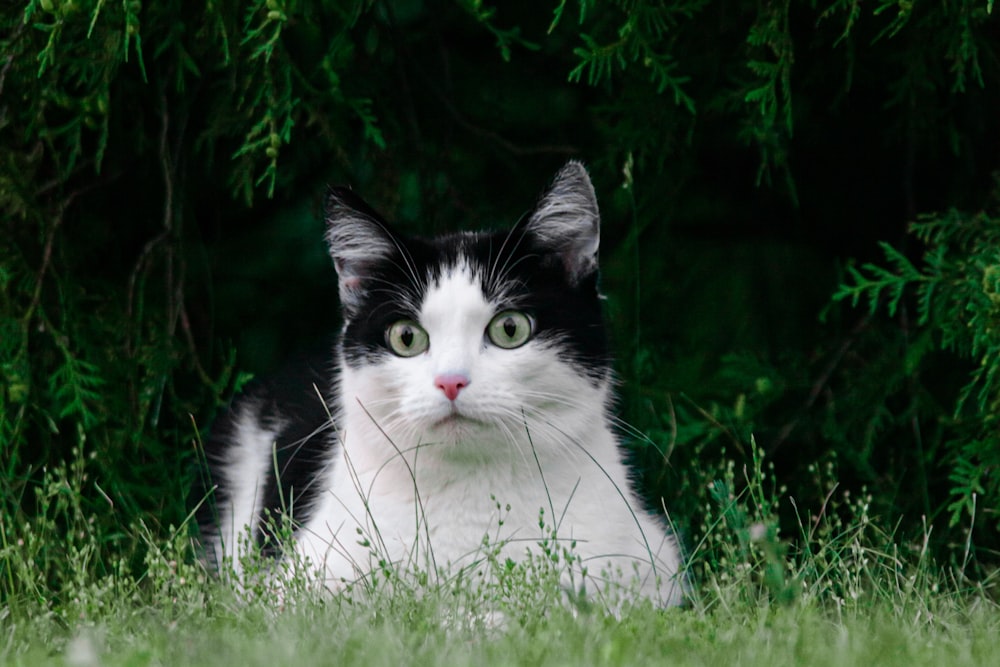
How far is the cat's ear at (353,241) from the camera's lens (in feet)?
9.34

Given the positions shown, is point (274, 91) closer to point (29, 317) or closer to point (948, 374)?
point (29, 317)

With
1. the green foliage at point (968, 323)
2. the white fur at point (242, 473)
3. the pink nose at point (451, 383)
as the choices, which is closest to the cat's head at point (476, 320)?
the pink nose at point (451, 383)

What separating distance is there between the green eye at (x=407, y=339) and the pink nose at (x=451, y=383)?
0.20m

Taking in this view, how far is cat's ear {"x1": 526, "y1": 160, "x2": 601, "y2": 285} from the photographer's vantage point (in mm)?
2791

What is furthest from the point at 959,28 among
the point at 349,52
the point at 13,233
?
the point at 13,233

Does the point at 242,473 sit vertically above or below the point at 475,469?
below

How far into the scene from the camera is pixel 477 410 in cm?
255

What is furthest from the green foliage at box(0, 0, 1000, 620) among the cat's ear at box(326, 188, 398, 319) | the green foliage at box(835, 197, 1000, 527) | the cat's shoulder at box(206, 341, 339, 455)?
the cat's ear at box(326, 188, 398, 319)

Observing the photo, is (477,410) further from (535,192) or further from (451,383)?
(535,192)

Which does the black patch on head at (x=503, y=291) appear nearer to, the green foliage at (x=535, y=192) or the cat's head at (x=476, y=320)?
the cat's head at (x=476, y=320)

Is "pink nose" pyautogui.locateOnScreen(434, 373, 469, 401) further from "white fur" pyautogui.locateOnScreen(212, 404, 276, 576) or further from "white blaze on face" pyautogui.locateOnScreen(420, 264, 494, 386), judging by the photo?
→ "white fur" pyautogui.locateOnScreen(212, 404, 276, 576)

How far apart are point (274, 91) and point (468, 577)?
1613 mm

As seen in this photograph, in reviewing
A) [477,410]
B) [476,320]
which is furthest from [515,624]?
[476,320]

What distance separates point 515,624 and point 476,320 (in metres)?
0.76
